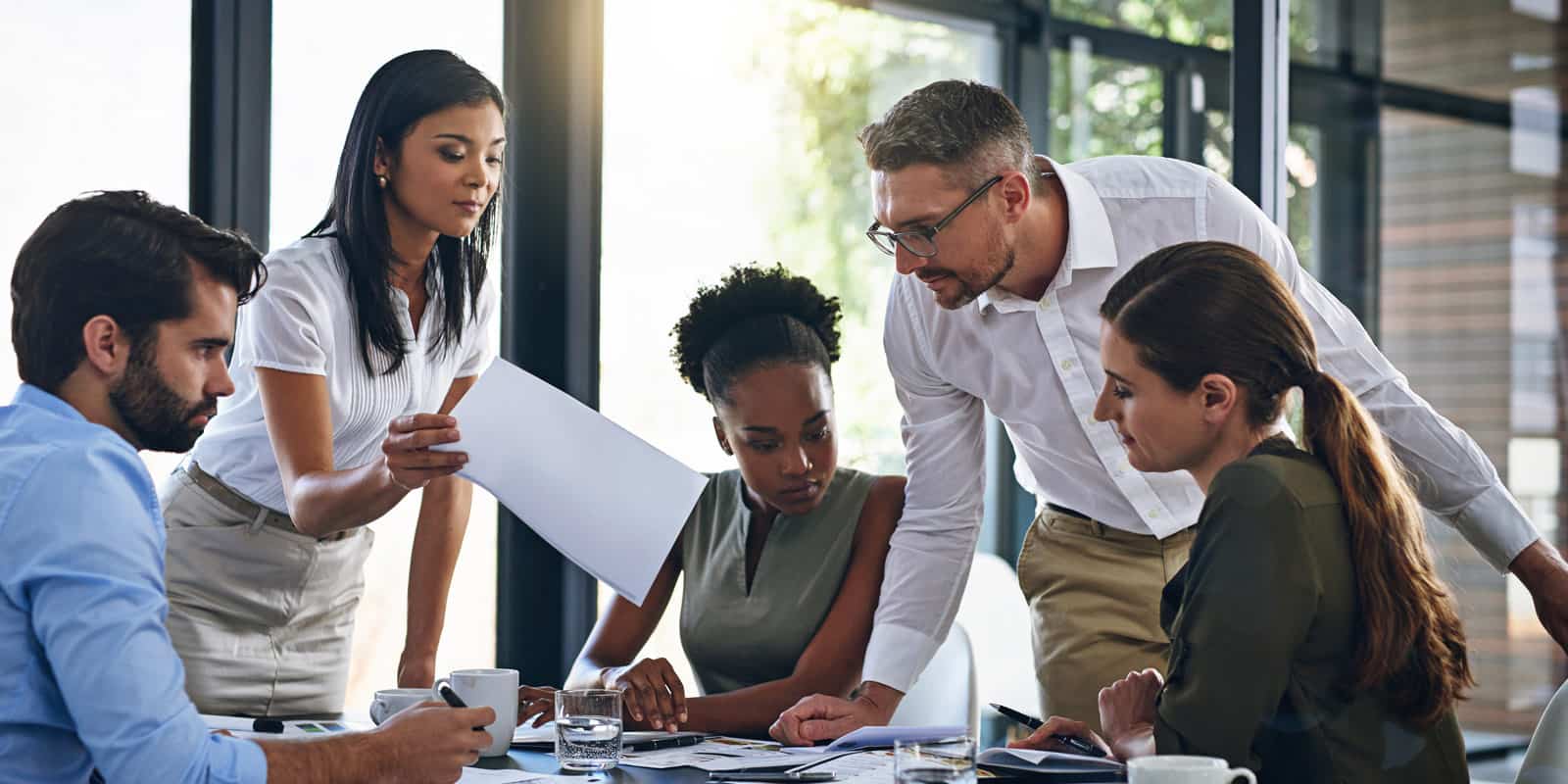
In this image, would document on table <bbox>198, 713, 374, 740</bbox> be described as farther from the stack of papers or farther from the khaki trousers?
the khaki trousers

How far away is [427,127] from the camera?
7.41 feet

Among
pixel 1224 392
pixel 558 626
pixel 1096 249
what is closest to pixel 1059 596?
pixel 1096 249

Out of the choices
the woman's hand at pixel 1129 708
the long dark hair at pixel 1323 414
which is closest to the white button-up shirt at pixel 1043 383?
the long dark hair at pixel 1323 414

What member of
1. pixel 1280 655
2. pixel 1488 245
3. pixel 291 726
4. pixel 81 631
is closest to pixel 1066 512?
pixel 1280 655

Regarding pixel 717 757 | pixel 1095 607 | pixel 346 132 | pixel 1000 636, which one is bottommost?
pixel 1000 636

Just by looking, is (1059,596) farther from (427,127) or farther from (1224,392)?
(427,127)

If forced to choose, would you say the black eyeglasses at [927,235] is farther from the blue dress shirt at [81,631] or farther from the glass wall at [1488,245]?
the glass wall at [1488,245]

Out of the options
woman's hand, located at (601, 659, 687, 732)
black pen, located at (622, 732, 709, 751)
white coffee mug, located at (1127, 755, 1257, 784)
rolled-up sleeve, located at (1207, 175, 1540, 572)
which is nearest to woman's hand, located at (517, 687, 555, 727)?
woman's hand, located at (601, 659, 687, 732)

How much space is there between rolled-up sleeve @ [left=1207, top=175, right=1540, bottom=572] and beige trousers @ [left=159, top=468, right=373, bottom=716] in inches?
58.4

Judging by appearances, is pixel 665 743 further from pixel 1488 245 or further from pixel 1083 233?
pixel 1488 245

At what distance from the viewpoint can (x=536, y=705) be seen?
2.05 metres

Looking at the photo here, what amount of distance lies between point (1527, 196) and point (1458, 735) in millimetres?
3359

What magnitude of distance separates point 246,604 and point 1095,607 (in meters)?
Result: 1.26

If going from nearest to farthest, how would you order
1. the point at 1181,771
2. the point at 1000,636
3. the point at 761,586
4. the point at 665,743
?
the point at 1181,771
the point at 665,743
the point at 761,586
the point at 1000,636
